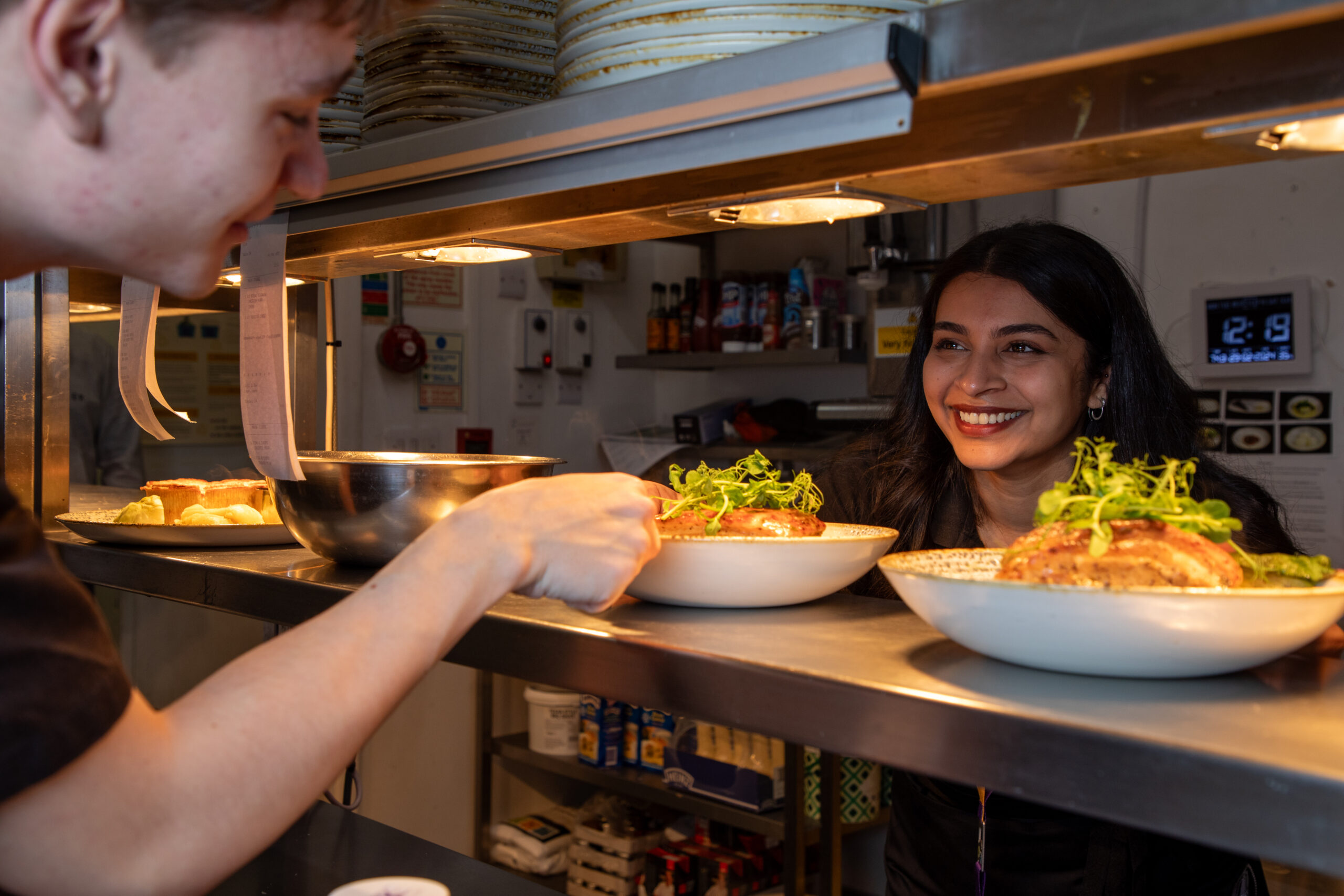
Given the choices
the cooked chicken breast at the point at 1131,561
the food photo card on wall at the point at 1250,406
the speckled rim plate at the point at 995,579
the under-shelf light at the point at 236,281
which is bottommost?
the speckled rim plate at the point at 995,579

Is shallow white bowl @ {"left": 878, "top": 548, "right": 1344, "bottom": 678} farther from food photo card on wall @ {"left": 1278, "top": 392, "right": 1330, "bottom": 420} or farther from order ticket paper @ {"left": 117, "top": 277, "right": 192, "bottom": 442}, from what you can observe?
food photo card on wall @ {"left": 1278, "top": 392, "right": 1330, "bottom": 420}

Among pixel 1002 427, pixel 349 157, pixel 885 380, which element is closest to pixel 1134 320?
pixel 1002 427

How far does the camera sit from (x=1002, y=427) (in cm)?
196

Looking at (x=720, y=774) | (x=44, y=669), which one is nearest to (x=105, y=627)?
(x=44, y=669)

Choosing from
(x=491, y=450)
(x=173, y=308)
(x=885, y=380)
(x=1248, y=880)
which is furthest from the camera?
(x=491, y=450)

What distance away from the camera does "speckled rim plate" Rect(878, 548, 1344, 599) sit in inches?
26.2

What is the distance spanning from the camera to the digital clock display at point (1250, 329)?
3.12 meters

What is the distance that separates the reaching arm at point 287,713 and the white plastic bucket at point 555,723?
269cm

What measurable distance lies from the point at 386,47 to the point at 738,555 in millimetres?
760

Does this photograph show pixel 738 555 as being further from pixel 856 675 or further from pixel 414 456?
pixel 414 456

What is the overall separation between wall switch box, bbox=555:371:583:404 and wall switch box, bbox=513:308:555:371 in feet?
0.39

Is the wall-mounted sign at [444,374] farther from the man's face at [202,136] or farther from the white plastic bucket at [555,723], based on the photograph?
the man's face at [202,136]

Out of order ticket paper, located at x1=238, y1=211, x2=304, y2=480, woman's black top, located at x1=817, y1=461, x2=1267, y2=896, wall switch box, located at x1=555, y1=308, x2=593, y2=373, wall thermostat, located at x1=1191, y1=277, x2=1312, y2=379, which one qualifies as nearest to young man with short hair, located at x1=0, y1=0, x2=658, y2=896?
order ticket paper, located at x1=238, y1=211, x2=304, y2=480

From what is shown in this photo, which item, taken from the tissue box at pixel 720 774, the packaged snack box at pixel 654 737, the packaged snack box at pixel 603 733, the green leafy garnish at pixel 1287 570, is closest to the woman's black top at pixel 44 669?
the green leafy garnish at pixel 1287 570
